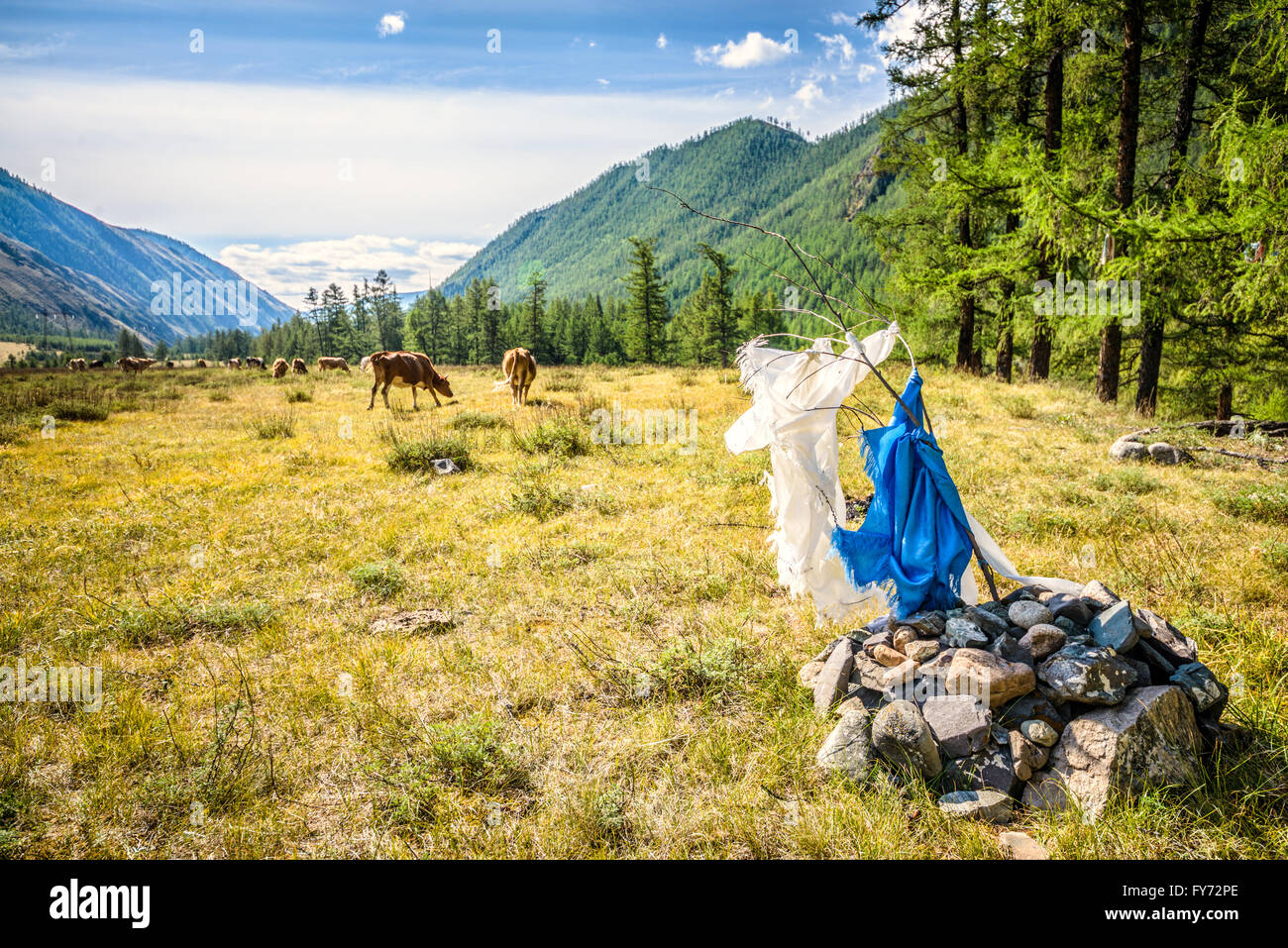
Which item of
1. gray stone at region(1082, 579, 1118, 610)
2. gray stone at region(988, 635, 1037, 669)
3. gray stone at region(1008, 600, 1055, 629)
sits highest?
gray stone at region(1082, 579, 1118, 610)

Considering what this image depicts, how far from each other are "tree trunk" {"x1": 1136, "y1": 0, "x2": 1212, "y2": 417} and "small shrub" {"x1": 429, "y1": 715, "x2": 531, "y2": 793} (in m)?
15.2

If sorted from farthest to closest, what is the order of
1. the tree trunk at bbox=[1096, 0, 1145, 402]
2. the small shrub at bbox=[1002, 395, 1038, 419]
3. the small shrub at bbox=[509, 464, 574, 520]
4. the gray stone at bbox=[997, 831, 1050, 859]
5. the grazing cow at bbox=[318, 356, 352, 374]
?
Result: the grazing cow at bbox=[318, 356, 352, 374], the small shrub at bbox=[1002, 395, 1038, 419], the tree trunk at bbox=[1096, 0, 1145, 402], the small shrub at bbox=[509, 464, 574, 520], the gray stone at bbox=[997, 831, 1050, 859]

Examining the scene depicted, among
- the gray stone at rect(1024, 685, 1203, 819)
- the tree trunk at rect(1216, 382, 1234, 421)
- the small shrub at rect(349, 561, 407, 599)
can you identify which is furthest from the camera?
the tree trunk at rect(1216, 382, 1234, 421)

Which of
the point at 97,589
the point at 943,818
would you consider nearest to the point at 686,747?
the point at 943,818

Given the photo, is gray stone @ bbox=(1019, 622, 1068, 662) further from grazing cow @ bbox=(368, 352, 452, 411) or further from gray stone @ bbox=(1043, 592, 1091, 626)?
grazing cow @ bbox=(368, 352, 452, 411)

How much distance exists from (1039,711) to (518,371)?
15.5 m

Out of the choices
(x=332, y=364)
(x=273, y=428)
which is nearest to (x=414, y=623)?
(x=273, y=428)

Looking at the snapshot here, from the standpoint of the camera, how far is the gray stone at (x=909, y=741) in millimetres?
3051

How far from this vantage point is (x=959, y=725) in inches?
122

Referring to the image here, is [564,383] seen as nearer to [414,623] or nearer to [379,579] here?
[379,579]

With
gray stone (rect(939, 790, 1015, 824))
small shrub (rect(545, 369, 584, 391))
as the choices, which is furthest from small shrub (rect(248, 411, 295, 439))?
gray stone (rect(939, 790, 1015, 824))

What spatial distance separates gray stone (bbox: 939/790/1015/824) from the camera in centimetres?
283

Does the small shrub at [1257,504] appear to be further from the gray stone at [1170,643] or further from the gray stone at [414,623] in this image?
the gray stone at [414,623]

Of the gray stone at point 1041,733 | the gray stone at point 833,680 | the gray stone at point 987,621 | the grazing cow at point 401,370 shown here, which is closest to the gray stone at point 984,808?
the gray stone at point 1041,733
